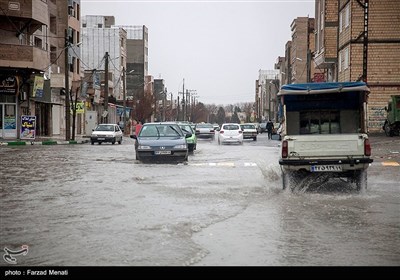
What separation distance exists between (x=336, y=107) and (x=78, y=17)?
166 feet

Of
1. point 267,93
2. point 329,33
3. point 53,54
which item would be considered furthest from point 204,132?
point 267,93

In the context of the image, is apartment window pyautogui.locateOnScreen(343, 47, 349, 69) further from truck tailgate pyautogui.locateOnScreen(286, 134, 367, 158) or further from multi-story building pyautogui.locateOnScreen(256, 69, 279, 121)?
multi-story building pyautogui.locateOnScreen(256, 69, 279, 121)

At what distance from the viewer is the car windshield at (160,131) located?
2239cm

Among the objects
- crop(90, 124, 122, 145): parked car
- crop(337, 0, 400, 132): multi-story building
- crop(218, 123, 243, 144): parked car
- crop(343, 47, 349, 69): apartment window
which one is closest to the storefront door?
crop(90, 124, 122, 145): parked car

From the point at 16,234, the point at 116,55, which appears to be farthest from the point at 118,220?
the point at 116,55

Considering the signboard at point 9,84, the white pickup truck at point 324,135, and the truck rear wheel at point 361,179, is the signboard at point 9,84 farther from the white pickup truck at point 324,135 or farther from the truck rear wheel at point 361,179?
the truck rear wheel at point 361,179

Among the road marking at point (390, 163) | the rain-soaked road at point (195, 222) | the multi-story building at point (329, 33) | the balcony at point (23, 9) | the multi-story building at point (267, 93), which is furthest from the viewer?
the multi-story building at point (267, 93)

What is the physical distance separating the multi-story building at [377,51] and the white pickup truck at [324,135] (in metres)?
26.3

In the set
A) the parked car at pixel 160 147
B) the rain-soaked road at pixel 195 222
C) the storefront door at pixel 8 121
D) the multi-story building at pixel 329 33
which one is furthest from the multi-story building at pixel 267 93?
the rain-soaked road at pixel 195 222

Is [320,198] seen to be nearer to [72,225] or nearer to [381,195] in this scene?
[381,195]

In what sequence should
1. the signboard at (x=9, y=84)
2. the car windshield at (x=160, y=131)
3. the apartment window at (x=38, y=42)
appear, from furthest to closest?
the apartment window at (x=38, y=42) → the signboard at (x=9, y=84) → the car windshield at (x=160, y=131)

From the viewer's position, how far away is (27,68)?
40000 mm

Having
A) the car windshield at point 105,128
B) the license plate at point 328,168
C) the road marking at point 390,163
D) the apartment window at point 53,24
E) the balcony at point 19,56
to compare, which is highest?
the apartment window at point 53,24
